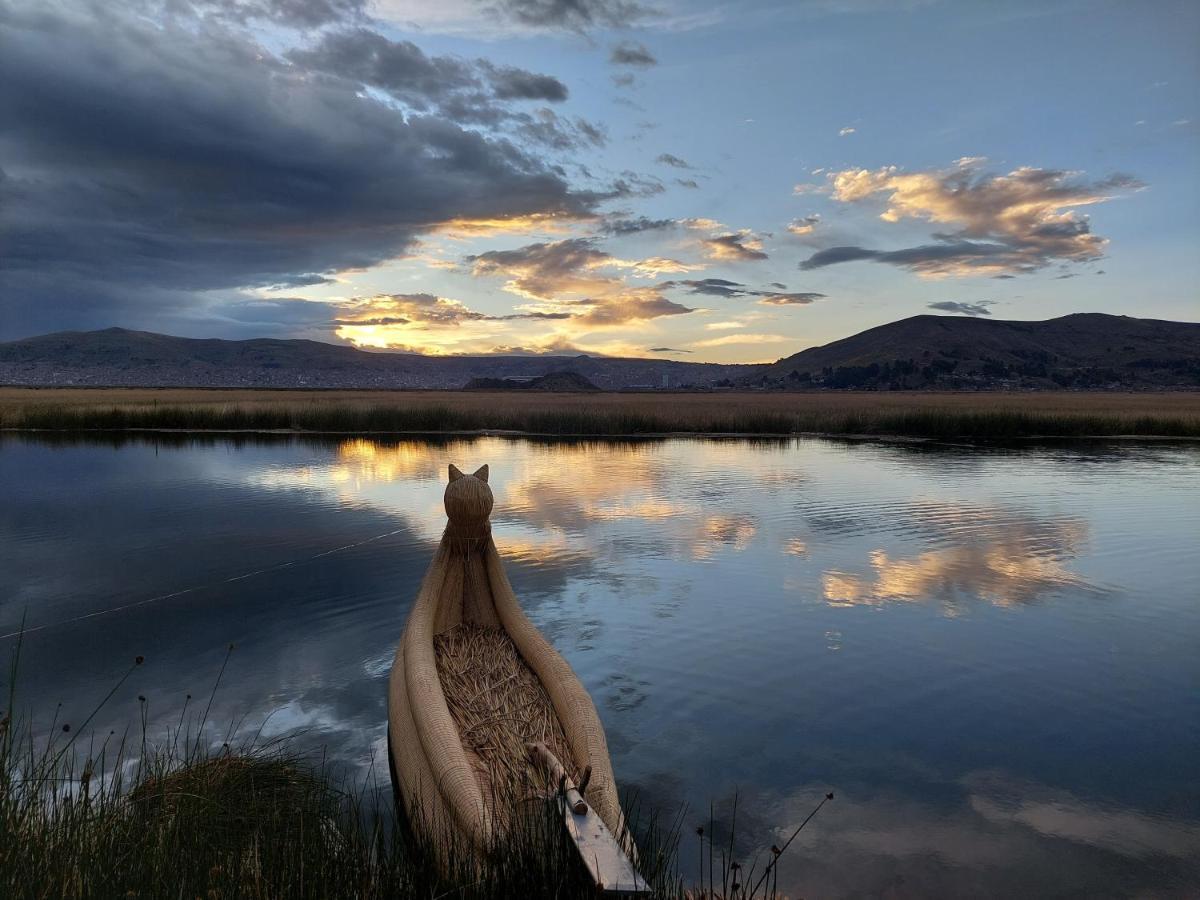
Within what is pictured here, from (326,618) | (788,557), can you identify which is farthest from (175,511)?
(788,557)

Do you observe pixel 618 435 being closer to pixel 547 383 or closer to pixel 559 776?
pixel 559 776

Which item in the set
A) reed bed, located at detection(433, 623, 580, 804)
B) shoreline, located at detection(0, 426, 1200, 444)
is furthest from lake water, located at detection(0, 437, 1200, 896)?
shoreline, located at detection(0, 426, 1200, 444)

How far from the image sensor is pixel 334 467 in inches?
979

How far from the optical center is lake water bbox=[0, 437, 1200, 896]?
17.8 ft

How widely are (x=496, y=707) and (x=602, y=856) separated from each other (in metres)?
2.36

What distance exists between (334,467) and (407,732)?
69.4 ft

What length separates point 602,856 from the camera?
10.1 ft

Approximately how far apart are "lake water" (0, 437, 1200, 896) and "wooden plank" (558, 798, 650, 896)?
2036mm

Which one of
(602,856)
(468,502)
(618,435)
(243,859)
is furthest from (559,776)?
(618,435)

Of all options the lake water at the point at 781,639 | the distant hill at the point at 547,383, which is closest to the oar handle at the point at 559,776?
the lake water at the point at 781,639

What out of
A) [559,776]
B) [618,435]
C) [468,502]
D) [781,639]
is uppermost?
[468,502]

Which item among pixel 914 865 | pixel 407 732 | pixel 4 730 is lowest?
pixel 914 865

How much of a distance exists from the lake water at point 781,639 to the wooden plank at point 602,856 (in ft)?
6.68

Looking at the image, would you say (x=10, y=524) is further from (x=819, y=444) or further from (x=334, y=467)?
(x=819, y=444)
